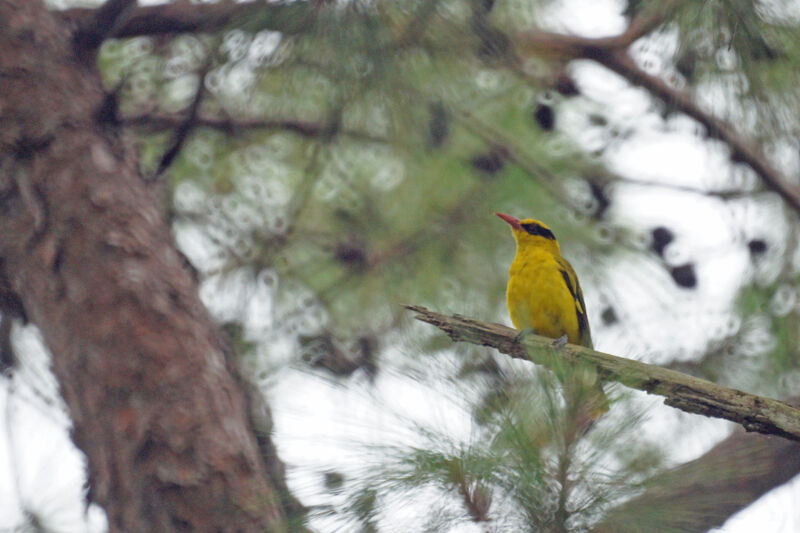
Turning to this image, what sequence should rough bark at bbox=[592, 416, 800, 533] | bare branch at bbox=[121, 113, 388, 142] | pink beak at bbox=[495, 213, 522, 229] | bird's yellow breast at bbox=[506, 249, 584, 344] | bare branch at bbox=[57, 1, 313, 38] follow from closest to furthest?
rough bark at bbox=[592, 416, 800, 533], bare branch at bbox=[57, 1, 313, 38], bare branch at bbox=[121, 113, 388, 142], bird's yellow breast at bbox=[506, 249, 584, 344], pink beak at bbox=[495, 213, 522, 229]

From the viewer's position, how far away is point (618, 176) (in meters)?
4.45

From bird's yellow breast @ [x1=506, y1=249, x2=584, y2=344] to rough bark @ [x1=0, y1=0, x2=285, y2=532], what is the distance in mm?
1518

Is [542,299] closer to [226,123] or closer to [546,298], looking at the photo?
[546,298]

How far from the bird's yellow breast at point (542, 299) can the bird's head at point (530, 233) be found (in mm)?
148

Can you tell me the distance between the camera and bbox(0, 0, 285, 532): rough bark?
2.74m

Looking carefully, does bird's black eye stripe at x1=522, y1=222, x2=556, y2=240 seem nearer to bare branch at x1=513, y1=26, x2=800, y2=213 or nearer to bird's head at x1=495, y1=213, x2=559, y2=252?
bird's head at x1=495, y1=213, x2=559, y2=252

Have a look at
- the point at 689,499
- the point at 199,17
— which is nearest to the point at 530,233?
the point at 199,17

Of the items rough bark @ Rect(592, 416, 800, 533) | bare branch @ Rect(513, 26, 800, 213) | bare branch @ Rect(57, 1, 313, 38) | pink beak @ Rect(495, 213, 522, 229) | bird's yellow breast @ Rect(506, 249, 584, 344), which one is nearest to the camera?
rough bark @ Rect(592, 416, 800, 533)

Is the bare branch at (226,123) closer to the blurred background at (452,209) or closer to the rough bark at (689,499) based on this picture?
the blurred background at (452,209)

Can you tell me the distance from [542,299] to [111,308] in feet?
6.55

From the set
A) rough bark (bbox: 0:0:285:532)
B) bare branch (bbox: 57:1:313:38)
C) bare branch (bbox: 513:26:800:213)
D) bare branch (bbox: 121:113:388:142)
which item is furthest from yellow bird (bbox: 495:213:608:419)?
bare branch (bbox: 57:1:313:38)

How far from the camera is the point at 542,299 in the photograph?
3.98 meters

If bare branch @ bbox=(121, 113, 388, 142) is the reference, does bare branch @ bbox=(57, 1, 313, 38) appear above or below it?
above

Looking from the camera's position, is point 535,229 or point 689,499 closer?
point 689,499
